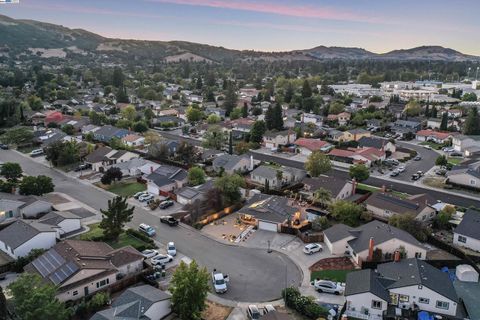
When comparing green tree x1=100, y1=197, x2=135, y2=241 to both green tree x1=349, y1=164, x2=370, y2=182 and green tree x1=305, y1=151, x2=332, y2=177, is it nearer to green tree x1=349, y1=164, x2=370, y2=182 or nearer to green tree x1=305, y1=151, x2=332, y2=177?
green tree x1=305, y1=151, x2=332, y2=177

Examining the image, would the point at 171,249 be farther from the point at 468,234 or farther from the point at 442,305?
the point at 468,234

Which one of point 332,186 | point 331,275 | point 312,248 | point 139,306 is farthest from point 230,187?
point 139,306

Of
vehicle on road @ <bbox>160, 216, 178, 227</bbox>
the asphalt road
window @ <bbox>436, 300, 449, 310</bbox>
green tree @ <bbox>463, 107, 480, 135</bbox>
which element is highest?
green tree @ <bbox>463, 107, 480, 135</bbox>

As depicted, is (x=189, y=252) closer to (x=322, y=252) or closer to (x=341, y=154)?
(x=322, y=252)

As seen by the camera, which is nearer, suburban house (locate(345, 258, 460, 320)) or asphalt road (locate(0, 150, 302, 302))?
suburban house (locate(345, 258, 460, 320))

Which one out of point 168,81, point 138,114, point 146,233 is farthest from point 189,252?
point 168,81

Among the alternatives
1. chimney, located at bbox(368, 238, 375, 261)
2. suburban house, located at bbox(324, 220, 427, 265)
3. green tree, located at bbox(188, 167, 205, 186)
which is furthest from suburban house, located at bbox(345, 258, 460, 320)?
Result: green tree, located at bbox(188, 167, 205, 186)
